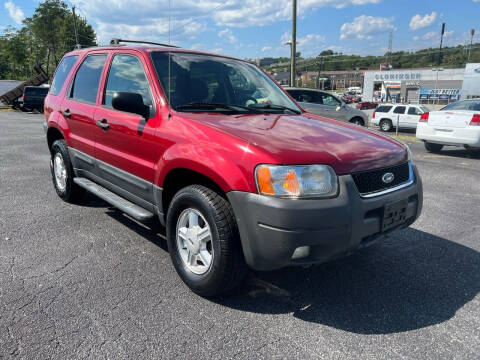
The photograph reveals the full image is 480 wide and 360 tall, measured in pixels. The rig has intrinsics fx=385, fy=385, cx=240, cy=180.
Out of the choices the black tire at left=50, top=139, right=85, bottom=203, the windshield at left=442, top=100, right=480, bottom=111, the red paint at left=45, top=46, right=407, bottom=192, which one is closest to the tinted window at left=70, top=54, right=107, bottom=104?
the red paint at left=45, top=46, right=407, bottom=192

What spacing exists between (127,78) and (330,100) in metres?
11.7

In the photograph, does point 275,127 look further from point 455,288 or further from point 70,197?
point 70,197

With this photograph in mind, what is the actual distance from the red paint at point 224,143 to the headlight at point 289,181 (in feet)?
0.14

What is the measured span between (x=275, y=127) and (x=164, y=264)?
60.5 inches

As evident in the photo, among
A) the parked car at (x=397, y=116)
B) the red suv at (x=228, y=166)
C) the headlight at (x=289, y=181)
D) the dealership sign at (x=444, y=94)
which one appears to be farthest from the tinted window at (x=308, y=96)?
the dealership sign at (x=444, y=94)

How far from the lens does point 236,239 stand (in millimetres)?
2557

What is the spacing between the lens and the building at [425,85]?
49.9 metres

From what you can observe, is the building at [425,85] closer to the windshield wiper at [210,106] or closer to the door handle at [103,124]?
the windshield wiper at [210,106]

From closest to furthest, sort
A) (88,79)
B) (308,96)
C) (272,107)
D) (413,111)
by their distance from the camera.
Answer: (272,107), (88,79), (308,96), (413,111)

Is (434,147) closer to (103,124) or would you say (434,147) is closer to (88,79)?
(88,79)

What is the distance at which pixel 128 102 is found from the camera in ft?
9.82

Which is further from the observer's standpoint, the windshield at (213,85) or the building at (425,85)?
the building at (425,85)

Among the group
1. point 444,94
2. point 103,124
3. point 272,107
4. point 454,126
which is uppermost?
point 272,107

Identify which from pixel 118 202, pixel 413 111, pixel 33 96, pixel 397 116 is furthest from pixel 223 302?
pixel 33 96
